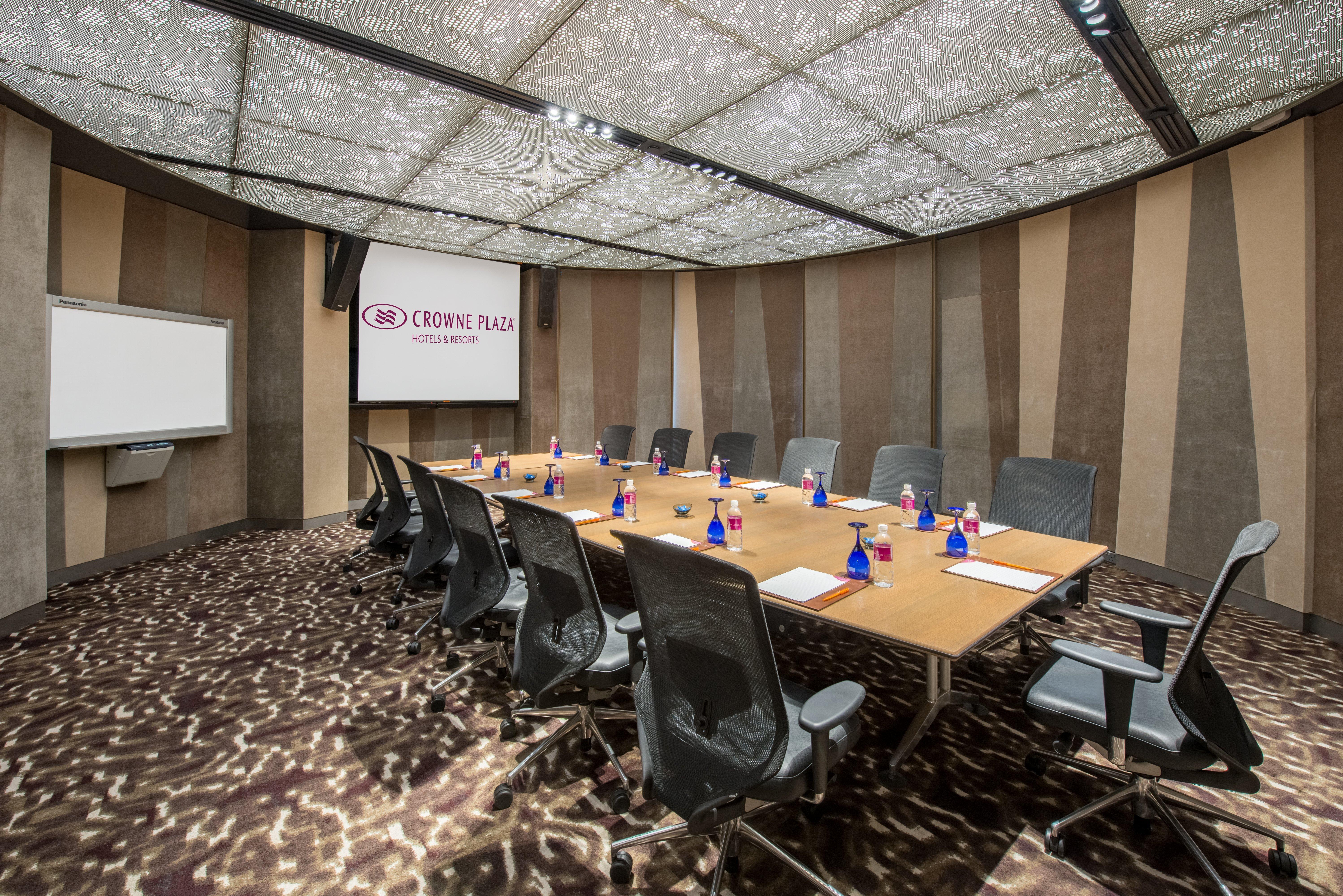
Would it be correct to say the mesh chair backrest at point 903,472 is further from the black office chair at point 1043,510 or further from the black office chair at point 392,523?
the black office chair at point 392,523

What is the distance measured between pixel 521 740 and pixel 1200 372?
17.2 ft

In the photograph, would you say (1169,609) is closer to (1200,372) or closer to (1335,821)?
(1200,372)

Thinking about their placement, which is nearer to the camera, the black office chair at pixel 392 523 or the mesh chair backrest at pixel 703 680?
the mesh chair backrest at pixel 703 680

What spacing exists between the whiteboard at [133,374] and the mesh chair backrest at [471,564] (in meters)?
3.85

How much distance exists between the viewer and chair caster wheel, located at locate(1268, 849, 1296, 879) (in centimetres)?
172

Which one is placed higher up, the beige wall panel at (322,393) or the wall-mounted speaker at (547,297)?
the wall-mounted speaker at (547,297)

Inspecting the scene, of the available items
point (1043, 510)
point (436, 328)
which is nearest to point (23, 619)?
point (436, 328)

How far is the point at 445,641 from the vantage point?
3.43 meters

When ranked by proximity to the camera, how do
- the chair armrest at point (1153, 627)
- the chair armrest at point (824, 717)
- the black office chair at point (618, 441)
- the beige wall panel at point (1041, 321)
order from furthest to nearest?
the black office chair at point (618, 441)
the beige wall panel at point (1041, 321)
the chair armrest at point (1153, 627)
the chair armrest at point (824, 717)

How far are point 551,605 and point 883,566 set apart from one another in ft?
3.99

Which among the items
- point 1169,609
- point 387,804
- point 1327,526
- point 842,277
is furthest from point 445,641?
point 842,277

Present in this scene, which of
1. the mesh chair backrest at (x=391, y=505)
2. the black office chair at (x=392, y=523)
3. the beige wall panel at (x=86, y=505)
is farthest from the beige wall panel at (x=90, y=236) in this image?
the mesh chair backrest at (x=391, y=505)

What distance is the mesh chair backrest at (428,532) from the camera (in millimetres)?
3041

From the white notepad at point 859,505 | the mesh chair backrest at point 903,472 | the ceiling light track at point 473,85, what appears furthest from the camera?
the mesh chair backrest at point 903,472
